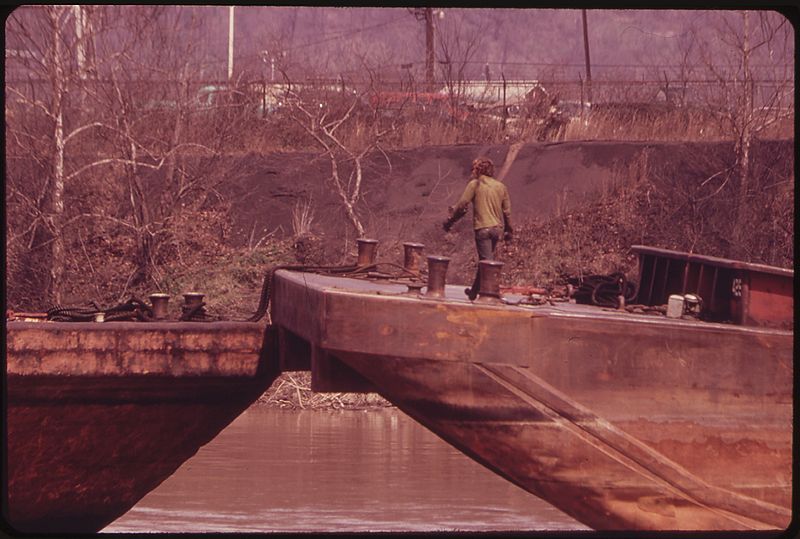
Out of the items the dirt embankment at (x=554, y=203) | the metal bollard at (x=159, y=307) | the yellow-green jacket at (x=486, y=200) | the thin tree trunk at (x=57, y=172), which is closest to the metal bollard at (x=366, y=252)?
the yellow-green jacket at (x=486, y=200)

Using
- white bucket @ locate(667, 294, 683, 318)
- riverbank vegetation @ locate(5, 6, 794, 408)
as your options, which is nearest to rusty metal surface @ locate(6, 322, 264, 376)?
white bucket @ locate(667, 294, 683, 318)

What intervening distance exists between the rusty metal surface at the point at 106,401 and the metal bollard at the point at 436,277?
7.21ft

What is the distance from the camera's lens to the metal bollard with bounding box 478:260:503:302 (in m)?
7.95

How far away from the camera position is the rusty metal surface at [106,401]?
914 centimetres

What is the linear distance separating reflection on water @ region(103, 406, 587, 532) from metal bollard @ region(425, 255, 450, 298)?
3.01 metres

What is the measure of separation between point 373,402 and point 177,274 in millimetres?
5374

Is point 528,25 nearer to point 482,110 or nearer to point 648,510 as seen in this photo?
point 482,110

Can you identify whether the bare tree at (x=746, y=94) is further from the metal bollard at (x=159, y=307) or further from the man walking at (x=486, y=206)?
the metal bollard at (x=159, y=307)

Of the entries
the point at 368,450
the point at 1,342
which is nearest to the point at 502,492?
the point at 368,450

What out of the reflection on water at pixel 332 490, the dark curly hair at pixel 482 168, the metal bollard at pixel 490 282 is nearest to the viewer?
the metal bollard at pixel 490 282

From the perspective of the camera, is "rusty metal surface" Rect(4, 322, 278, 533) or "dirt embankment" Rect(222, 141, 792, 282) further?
"dirt embankment" Rect(222, 141, 792, 282)

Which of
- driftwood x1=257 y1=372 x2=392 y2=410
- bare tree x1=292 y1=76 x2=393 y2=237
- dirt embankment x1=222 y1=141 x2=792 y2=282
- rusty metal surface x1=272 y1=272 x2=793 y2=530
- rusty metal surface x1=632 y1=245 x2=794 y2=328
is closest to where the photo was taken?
rusty metal surface x1=272 y1=272 x2=793 y2=530

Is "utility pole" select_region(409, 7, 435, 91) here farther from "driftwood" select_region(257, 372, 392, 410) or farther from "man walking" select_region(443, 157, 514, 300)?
"man walking" select_region(443, 157, 514, 300)

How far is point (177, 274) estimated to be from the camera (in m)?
21.9
